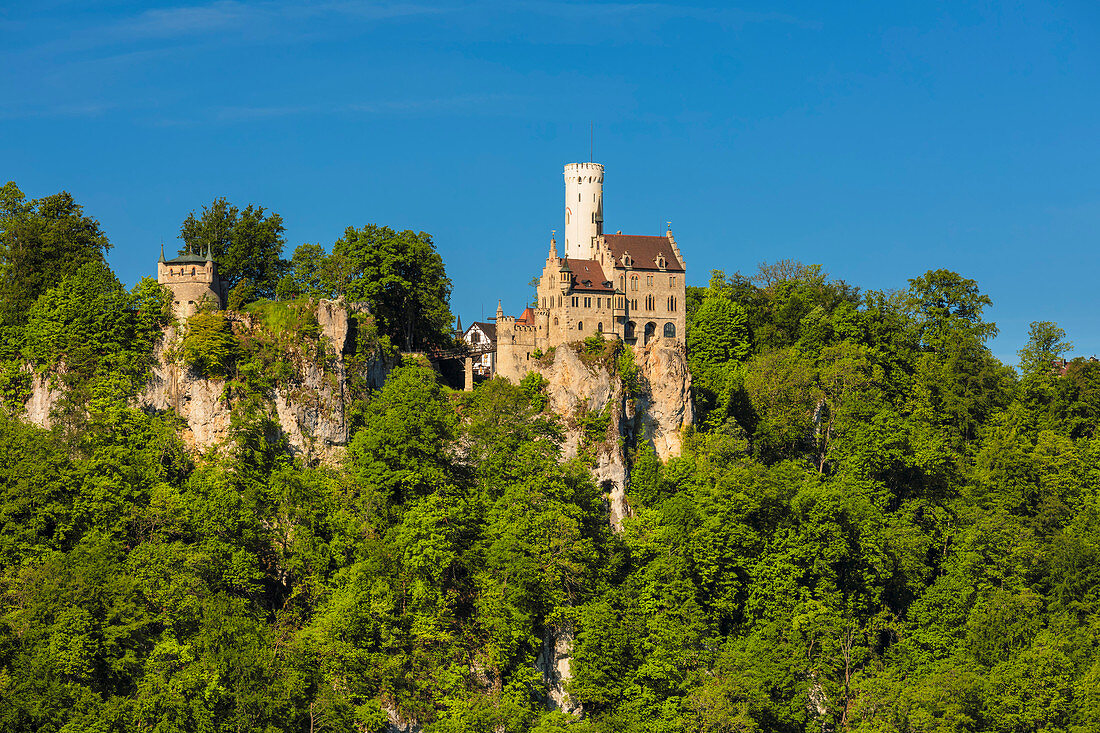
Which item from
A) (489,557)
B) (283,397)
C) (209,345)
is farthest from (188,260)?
(489,557)

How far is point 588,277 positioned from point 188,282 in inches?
891

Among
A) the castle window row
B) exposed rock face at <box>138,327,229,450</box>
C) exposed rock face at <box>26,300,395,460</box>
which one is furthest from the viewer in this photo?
the castle window row

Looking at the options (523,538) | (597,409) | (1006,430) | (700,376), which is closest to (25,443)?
(523,538)

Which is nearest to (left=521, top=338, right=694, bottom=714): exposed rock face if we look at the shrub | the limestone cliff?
the limestone cliff

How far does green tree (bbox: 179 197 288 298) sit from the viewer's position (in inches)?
3324

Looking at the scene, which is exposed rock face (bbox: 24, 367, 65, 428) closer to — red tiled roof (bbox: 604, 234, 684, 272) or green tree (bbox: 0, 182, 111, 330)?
green tree (bbox: 0, 182, 111, 330)

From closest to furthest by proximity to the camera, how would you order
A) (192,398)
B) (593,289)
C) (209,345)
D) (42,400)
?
(42,400) → (209,345) → (192,398) → (593,289)

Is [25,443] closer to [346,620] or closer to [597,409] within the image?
[346,620]

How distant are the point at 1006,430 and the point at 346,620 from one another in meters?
43.4

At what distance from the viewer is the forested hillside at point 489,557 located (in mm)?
66500

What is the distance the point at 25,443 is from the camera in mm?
70625

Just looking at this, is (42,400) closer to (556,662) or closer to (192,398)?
(192,398)

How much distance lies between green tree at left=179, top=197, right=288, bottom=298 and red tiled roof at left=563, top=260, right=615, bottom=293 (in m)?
16.2

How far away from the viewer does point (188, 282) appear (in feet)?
253
